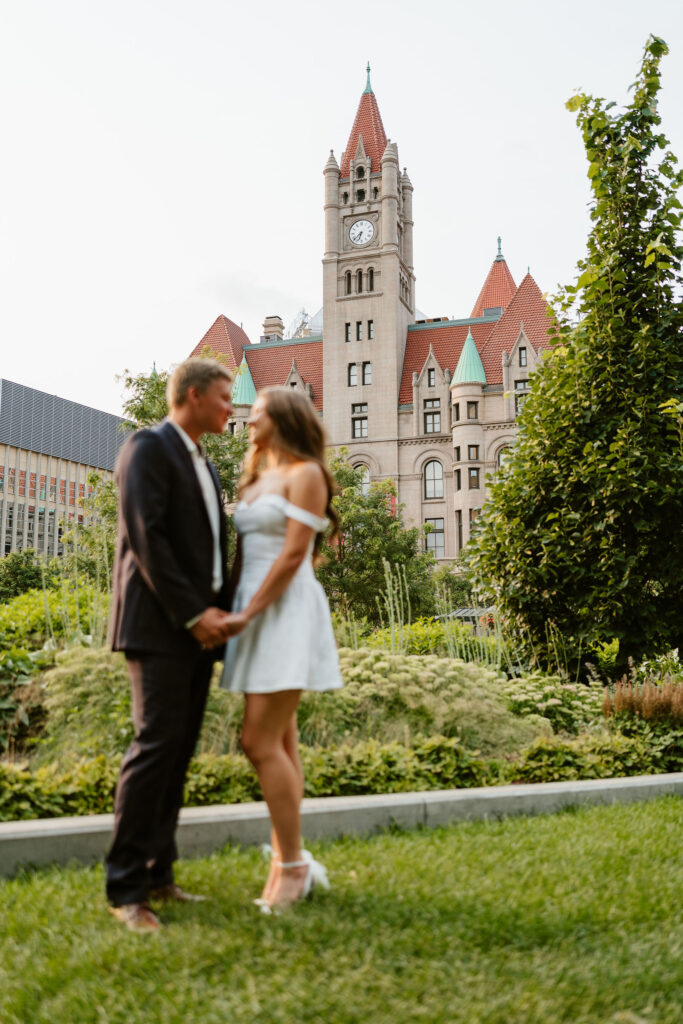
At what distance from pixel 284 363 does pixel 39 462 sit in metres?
67.4

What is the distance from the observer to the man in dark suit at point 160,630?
327 centimetres

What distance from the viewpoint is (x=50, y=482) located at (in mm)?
124312

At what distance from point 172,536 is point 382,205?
6295 centimetres

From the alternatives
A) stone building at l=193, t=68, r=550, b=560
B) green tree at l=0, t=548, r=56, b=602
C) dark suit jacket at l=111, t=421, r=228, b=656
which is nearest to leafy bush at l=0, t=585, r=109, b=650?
dark suit jacket at l=111, t=421, r=228, b=656

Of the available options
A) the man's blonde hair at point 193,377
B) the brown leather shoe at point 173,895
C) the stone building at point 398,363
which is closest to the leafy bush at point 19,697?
the brown leather shoe at point 173,895

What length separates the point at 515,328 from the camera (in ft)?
206

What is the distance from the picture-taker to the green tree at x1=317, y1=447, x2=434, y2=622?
32281 millimetres

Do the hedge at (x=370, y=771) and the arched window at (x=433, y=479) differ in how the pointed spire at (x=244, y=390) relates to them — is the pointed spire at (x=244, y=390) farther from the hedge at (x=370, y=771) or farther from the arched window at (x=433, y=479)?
the hedge at (x=370, y=771)

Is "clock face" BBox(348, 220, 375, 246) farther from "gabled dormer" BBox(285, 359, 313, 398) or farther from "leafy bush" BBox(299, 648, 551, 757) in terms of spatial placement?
"leafy bush" BBox(299, 648, 551, 757)

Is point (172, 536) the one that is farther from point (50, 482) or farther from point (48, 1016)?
point (50, 482)

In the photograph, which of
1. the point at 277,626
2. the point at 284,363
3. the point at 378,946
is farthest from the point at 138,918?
the point at 284,363

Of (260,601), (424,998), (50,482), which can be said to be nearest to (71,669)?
(260,601)

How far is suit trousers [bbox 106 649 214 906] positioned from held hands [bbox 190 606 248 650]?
131mm

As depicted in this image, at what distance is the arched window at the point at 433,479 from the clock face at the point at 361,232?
17.0 m
